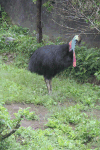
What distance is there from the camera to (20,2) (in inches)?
395

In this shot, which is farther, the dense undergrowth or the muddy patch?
the muddy patch

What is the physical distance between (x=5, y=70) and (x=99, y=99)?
3.19m

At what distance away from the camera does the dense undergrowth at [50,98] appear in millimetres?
2959

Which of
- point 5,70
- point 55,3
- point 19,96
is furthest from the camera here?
point 55,3

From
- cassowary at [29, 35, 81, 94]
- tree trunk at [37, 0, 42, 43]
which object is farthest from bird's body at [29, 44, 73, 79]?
tree trunk at [37, 0, 42, 43]

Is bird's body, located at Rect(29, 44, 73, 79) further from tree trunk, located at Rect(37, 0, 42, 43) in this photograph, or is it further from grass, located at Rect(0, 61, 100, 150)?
tree trunk, located at Rect(37, 0, 42, 43)

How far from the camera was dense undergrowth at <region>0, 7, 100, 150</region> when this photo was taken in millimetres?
2959

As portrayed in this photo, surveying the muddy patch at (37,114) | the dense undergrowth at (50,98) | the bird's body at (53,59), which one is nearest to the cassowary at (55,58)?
the bird's body at (53,59)

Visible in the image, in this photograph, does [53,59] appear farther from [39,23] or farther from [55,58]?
[39,23]

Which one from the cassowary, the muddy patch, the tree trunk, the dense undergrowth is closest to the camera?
the dense undergrowth

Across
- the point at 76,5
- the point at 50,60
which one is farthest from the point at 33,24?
the point at 50,60

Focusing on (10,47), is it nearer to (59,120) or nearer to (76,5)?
(76,5)

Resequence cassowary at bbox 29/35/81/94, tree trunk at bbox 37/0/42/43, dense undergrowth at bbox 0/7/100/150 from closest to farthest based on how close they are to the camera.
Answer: dense undergrowth at bbox 0/7/100/150 < cassowary at bbox 29/35/81/94 < tree trunk at bbox 37/0/42/43

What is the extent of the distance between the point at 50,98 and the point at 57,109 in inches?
24.5
